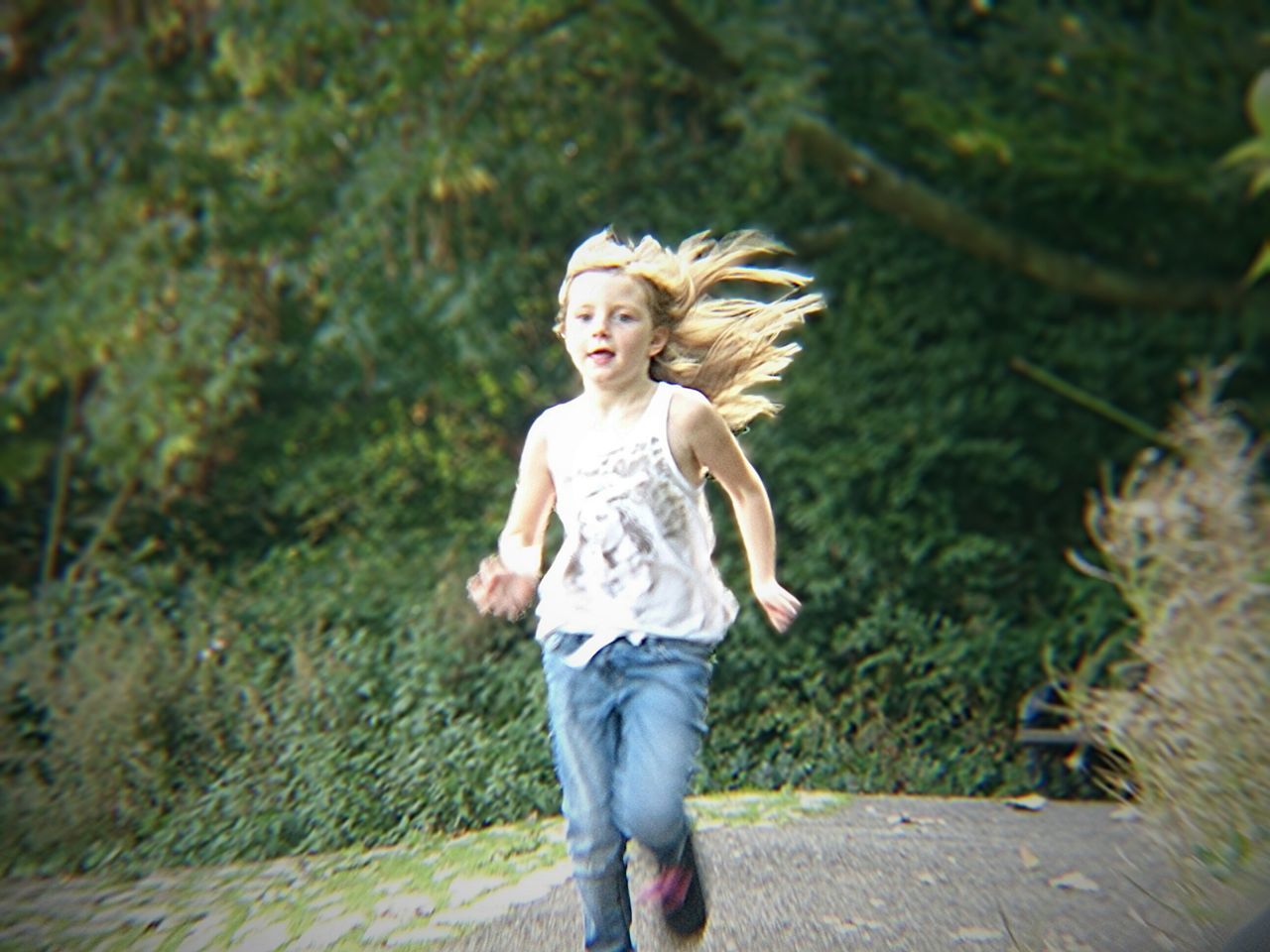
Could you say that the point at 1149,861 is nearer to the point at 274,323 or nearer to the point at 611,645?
the point at 611,645

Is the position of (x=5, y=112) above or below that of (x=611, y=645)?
above

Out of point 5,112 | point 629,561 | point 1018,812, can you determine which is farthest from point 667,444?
point 5,112

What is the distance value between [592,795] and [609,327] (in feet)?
3.60

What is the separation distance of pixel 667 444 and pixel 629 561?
0.29 meters

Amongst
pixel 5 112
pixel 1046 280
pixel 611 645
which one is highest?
pixel 5 112

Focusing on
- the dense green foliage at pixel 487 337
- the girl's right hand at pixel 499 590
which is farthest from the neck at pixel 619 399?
the dense green foliage at pixel 487 337

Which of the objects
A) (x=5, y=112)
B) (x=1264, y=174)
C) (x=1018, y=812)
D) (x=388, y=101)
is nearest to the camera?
(x=1264, y=174)

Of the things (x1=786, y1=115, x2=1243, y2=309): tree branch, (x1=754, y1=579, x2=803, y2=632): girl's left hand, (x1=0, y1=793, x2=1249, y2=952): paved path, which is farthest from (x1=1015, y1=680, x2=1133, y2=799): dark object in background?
(x1=786, y1=115, x2=1243, y2=309): tree branch

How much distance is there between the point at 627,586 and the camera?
3436 mm

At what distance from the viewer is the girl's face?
3.53 m

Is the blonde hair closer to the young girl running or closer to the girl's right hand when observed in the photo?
the young girl running

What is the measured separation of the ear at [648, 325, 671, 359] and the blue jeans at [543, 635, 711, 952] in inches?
30.5

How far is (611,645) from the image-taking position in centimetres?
341

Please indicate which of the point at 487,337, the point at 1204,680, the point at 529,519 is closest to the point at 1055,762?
the point at 1204,680
